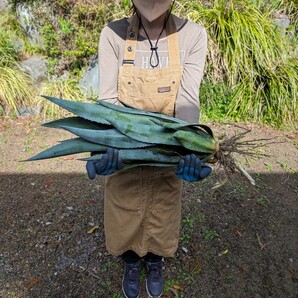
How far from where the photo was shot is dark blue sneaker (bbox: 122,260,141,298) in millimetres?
2074

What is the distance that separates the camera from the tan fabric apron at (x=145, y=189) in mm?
1582

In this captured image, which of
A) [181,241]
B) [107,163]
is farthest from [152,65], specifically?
[181,241]

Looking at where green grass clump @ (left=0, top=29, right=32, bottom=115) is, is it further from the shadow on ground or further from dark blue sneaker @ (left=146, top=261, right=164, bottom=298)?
dark blue sneaker @ (left=146, top=261, right=164, bottom=298)

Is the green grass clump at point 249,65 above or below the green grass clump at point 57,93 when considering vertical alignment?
above

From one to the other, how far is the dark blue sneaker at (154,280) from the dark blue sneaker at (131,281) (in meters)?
0.08

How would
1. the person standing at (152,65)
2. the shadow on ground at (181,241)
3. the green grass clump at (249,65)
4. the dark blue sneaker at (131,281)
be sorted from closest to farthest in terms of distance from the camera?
1. the person standing at (152,65)
2. the dark blue sneaker at (131,281)
3. the shadow on ground at (181,241)
4. the green grass clump at (249,65)

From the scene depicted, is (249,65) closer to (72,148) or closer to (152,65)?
(152,65)

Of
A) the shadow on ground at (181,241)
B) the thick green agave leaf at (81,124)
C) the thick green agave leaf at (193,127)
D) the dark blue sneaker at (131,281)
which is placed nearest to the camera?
the thick green agave leaf at (193,127)

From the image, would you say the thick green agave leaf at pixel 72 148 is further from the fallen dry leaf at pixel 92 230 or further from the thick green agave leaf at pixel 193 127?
the fallen dry leaf at pixel 92 230

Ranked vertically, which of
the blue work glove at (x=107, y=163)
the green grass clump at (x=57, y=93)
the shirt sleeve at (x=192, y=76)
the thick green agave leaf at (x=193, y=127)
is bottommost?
the green grass clump at (x=57, y=93)

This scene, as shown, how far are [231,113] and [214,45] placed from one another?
0.99m

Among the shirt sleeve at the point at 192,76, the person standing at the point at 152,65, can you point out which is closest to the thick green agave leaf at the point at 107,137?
the person standing at the point at 152,65

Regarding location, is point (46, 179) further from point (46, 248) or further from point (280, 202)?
point (280, 202)

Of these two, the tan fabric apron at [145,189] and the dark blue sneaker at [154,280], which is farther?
the dark blue sneaker at [154,280]
